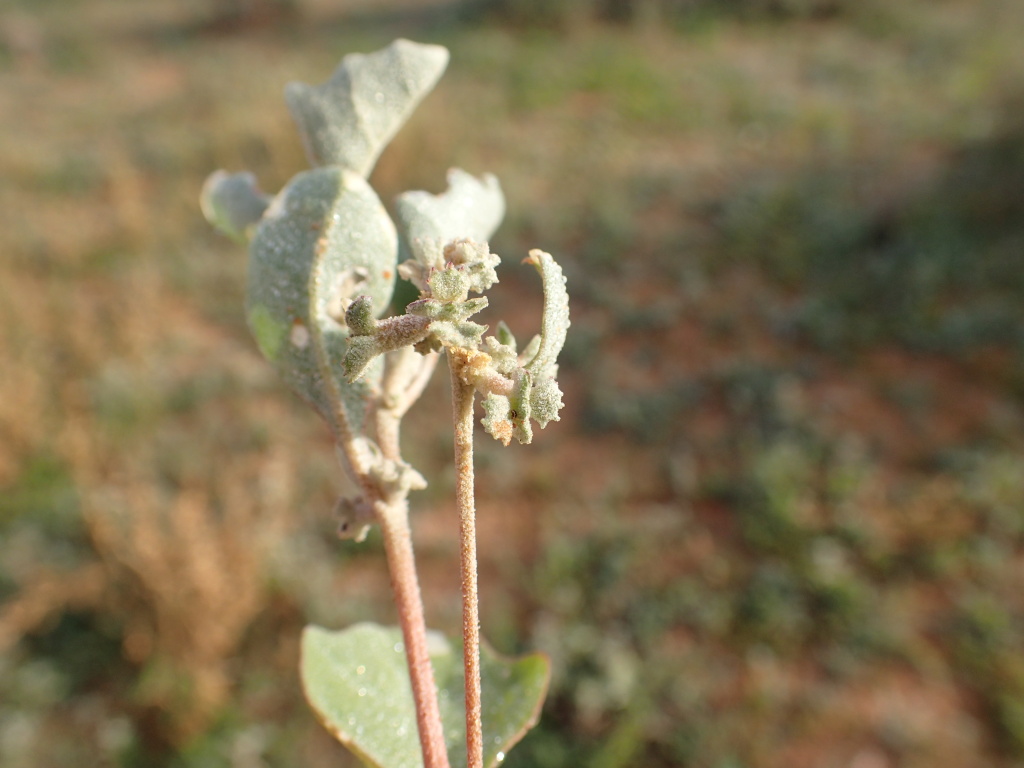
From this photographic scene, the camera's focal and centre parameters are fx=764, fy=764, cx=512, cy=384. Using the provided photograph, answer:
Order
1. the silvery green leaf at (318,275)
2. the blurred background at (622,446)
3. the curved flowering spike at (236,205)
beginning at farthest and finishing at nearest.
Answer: the blurred background at (622,446)
the curved flowering spike at (236,205)
the silvery green leaf at (318,275)

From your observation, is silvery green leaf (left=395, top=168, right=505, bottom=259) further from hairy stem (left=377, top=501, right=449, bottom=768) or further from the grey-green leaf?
the grey-green leaf

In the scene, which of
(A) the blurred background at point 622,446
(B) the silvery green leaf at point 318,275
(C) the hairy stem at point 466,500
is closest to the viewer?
(C) the hairy stem at point 466,500

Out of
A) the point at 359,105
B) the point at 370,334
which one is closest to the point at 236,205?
the point at 359,105

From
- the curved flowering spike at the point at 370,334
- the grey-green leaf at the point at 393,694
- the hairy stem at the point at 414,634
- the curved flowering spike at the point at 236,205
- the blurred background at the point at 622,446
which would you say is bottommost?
the blurred background at the point at 622,446

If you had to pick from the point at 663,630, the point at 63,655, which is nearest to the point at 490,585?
the point at 663,630

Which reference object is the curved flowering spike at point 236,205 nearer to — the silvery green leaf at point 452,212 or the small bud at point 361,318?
the silvery green leaf at point 452,212

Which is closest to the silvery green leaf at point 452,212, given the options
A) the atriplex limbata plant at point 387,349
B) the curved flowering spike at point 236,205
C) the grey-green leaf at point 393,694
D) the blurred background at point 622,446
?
the atriplex limbata plant at point 387,349

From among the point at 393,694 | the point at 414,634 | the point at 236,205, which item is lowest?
the point at 393,694

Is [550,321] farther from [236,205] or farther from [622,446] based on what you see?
[622,446]
